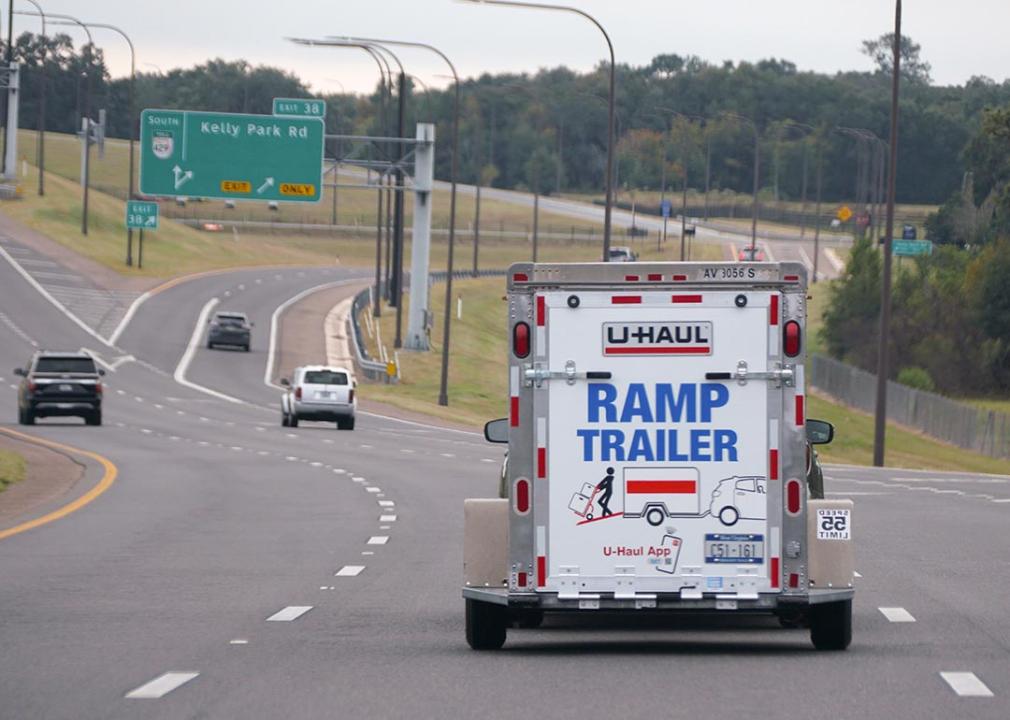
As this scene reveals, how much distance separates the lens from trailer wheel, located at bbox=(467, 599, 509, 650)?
12.1m

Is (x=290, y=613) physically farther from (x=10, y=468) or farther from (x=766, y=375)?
(x=10, y=468)

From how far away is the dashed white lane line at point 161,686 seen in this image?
33.4 feet

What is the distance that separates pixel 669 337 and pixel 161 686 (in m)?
3.64

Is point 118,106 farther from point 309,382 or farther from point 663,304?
point 663,304

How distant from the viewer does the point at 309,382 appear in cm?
4888

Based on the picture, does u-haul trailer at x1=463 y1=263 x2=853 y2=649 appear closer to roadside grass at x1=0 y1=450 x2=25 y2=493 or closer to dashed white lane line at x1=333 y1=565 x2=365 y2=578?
dashed white lane line at x1=333 y1=565 x2=365 y2=578

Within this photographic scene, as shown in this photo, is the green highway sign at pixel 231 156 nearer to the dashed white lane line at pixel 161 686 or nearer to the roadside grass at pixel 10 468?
the roadside grass at pixel 10 468

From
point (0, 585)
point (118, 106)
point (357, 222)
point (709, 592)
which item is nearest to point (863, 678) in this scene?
A: point (709, 592)

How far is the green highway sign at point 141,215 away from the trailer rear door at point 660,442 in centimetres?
9387

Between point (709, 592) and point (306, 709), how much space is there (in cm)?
312

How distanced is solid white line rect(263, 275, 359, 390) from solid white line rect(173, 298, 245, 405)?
287 centimetres

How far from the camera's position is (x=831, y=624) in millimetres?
12008

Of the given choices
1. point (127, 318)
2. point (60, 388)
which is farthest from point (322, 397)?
point (127, 318)

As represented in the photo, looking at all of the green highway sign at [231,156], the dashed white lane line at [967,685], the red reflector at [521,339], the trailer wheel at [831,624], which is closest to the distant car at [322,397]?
the green highway sign at [231,156]
